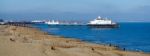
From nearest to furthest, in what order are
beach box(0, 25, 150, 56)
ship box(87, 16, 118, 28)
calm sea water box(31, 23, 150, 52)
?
beach box(0, 25, 150, 56) → calm sea water box(31, 23, 150, 52) → ship box(87, 16, 118, 28)

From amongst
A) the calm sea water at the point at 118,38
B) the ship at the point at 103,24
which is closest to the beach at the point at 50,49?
the calm sea water at the point at 118,38

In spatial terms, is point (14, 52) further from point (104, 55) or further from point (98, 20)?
point (98, 20)

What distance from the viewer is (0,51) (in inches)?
791

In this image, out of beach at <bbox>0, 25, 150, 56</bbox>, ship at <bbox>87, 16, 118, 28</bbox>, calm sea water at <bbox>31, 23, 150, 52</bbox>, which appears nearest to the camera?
beach at <bbox>0, 25, 150, 56</bbox>

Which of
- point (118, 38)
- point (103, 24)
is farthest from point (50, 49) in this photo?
point (103, 24)

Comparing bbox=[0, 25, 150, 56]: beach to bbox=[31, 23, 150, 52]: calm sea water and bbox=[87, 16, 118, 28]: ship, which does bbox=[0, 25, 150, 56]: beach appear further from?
bbox=[87, 16, 118, 28]: ship

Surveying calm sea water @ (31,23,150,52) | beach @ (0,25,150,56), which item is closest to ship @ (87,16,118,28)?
calm sea water @ (31,23,150,52)

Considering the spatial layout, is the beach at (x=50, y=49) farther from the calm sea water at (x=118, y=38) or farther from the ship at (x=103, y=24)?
the ship at (x=103, y=24)

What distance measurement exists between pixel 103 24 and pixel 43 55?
10563cm

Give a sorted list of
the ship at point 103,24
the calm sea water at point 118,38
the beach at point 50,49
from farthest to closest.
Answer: the ship at point 103,24
the calm sea water at point 118,38
the beach at point 50,49

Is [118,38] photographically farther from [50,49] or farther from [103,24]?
[103,24]

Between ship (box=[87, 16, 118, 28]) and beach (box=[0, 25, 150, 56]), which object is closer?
beach (box=[0, 25, 150, 56])

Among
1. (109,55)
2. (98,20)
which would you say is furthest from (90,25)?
(109,55)

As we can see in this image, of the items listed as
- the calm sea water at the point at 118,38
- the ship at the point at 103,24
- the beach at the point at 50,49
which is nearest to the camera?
the beach at the point at 50,49
